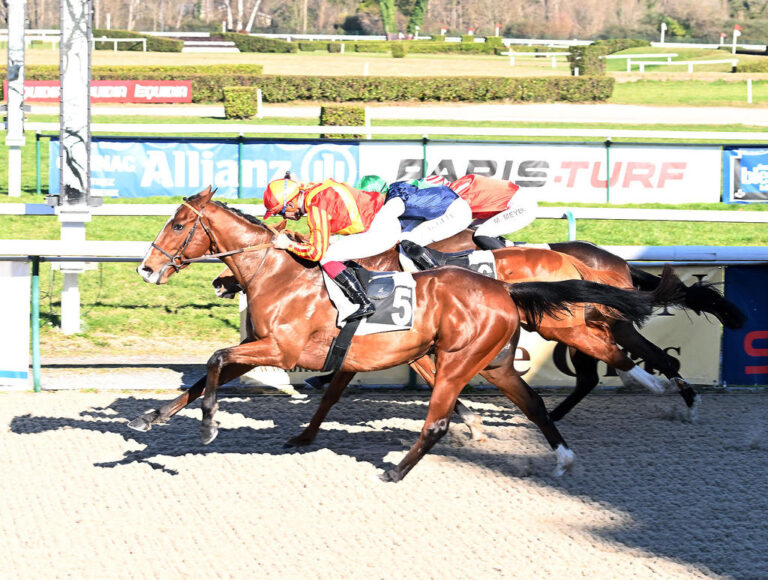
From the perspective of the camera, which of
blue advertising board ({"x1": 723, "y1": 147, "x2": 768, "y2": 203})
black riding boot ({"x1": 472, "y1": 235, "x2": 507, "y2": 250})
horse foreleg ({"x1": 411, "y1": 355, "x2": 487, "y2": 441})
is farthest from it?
blue advertising board ({"x1": 723, "y1": 147, "x2": 768, "y2": 203})

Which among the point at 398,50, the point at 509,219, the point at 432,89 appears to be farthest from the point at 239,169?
the point at 398,50

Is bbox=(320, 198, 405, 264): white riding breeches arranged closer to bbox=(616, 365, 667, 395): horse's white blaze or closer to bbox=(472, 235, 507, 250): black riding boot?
bbox=(472, 235, 507, 250): black riding boot

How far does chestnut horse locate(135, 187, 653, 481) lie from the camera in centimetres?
554

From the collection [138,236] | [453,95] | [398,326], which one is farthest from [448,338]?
[453,95]

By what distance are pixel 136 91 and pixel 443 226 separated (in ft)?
78.9

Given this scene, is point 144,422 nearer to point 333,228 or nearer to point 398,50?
point 333,228

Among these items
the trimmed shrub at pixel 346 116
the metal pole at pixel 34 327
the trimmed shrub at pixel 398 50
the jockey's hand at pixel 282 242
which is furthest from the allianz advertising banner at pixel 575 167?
the trimmed shrub at pixel 398 50

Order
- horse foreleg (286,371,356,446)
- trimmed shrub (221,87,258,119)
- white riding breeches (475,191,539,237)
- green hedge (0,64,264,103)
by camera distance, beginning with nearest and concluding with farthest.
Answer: horse foreleg (286,371,356,446) < white riding breeches (475,191,539,237) < trimmed shrub (221,87,258,119) < green hedge (0,64,264,103)

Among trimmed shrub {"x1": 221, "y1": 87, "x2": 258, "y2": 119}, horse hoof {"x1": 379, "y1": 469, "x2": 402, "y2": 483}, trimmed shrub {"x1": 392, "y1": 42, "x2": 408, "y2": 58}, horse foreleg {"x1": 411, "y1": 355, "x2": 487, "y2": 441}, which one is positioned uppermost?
trimmed shrub {"x1": 392, "y1": 42, "x2": 408, "y2": 58}

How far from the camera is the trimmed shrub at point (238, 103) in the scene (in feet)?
83.8

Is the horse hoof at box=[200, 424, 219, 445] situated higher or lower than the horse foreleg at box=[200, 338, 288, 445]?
lower

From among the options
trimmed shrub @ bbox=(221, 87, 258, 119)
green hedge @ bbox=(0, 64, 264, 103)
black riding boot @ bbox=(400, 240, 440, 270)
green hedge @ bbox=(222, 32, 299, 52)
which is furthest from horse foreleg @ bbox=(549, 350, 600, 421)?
green hedge @ bbox=(222, 32, 299, 52)

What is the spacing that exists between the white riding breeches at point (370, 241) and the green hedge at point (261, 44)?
1817 inches

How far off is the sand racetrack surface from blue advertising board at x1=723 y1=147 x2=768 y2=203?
29.3 ft
